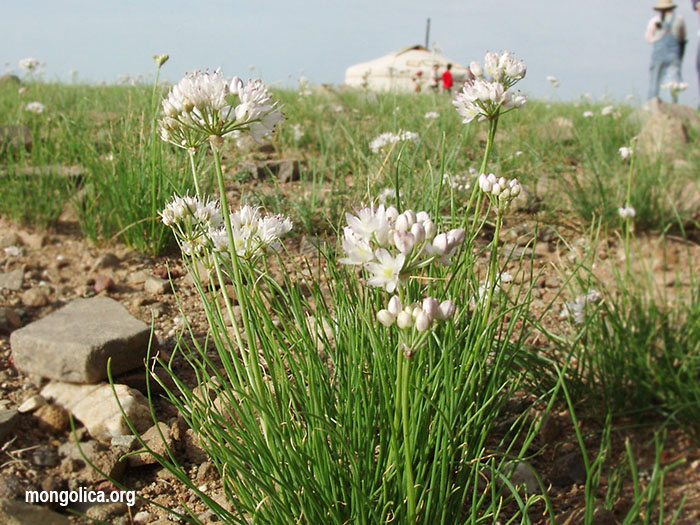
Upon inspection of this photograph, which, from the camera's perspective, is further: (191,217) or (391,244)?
(191,217)

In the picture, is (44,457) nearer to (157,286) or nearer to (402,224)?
(157,286)

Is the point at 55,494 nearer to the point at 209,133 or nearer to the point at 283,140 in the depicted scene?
the point at 209,133

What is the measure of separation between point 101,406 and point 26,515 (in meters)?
0.62

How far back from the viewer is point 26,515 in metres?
1.81

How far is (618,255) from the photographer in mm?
4199

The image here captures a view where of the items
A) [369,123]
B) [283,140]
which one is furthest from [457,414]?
[369,123]

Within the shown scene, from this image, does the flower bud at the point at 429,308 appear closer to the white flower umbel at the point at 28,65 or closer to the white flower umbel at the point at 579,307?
the white flower umbel at the point at 579,307

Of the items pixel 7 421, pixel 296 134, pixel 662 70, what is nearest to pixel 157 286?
pixel 7 421

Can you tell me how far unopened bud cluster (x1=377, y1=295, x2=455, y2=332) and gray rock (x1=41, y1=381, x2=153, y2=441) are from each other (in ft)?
5.21

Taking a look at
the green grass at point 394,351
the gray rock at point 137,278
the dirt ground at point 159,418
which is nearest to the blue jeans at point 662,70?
the green grass at point 394,351

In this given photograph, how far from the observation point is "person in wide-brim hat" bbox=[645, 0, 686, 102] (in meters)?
11.0

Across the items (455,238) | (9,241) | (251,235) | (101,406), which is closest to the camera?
(455,238)

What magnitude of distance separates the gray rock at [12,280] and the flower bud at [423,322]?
290 centimetres

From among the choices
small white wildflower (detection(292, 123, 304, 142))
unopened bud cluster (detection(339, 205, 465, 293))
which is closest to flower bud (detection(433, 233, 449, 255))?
unopened bud cluster (detection(339, 205, 465, 293))
